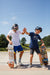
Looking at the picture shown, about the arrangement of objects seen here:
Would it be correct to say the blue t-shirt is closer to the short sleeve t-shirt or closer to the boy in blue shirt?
the boy in blue shirt

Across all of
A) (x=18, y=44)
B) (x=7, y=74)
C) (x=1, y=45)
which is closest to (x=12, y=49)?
(x=18, y=44)

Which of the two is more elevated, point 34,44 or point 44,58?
point 34,44

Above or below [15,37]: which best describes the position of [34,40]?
below

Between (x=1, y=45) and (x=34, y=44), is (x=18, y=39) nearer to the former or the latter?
(x=34, y=44)

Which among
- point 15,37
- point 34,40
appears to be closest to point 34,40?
point 34,40

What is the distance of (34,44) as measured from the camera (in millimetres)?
4234

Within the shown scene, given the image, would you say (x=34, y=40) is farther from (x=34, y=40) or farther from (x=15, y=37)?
(x=15, y=37)

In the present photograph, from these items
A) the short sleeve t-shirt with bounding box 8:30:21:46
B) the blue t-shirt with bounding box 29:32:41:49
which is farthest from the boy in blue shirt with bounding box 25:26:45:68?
the short sleeve t-shirt with bounding box 8:30:21:46

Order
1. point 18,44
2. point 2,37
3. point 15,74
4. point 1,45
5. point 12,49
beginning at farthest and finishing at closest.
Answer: point 2,37 < point 1,45 < point 18,44 < point 12,49 < point 15,74

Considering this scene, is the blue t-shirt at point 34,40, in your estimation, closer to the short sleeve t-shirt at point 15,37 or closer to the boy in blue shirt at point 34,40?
the boy in blue shirt at point 34,40

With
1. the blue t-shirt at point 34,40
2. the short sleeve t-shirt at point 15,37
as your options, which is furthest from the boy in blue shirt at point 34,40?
the short sleeve t-shirt at point 15,37

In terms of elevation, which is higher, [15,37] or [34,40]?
[15,37]

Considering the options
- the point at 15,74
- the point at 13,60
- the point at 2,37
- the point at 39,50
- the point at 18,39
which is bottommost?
the point at 15,74

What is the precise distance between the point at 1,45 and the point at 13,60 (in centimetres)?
3359
